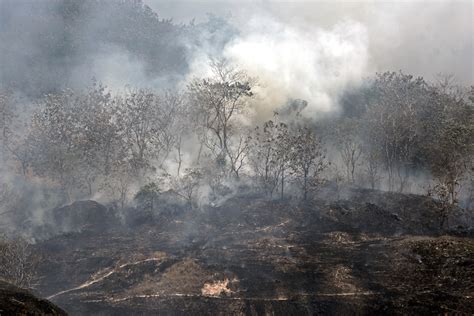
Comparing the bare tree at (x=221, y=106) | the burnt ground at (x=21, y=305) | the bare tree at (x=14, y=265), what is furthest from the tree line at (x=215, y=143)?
the burnt ground at (x=21, y=305)

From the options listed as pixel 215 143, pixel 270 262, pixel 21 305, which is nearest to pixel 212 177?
pixel 215 143

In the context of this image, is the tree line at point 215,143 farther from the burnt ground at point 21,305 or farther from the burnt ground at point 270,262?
the burnt ground at point 21,305

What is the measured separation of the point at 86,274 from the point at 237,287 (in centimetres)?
956

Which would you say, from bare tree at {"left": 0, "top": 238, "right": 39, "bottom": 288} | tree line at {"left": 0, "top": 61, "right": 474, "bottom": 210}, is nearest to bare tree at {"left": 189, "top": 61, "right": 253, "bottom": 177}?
tree line at {"left": 0, "top": 61, "right": 474, "bottom": 210}

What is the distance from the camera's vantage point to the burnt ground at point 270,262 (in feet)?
73.3

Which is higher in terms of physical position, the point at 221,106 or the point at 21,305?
the point at 221,106

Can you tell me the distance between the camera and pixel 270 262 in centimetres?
2780

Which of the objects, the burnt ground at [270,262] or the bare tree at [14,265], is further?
the bare tree at [14,265]

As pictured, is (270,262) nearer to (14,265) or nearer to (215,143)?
(14,265)

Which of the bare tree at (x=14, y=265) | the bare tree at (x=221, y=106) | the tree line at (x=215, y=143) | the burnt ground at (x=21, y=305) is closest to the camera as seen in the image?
the burnt ground at (x=21, y=305)

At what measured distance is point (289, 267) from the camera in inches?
1058

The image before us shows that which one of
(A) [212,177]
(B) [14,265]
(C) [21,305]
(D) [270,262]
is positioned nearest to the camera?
(C) [21,305]

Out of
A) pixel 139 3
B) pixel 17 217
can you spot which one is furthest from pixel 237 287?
pixel 139 3

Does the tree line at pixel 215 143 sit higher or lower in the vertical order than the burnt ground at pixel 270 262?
higher
